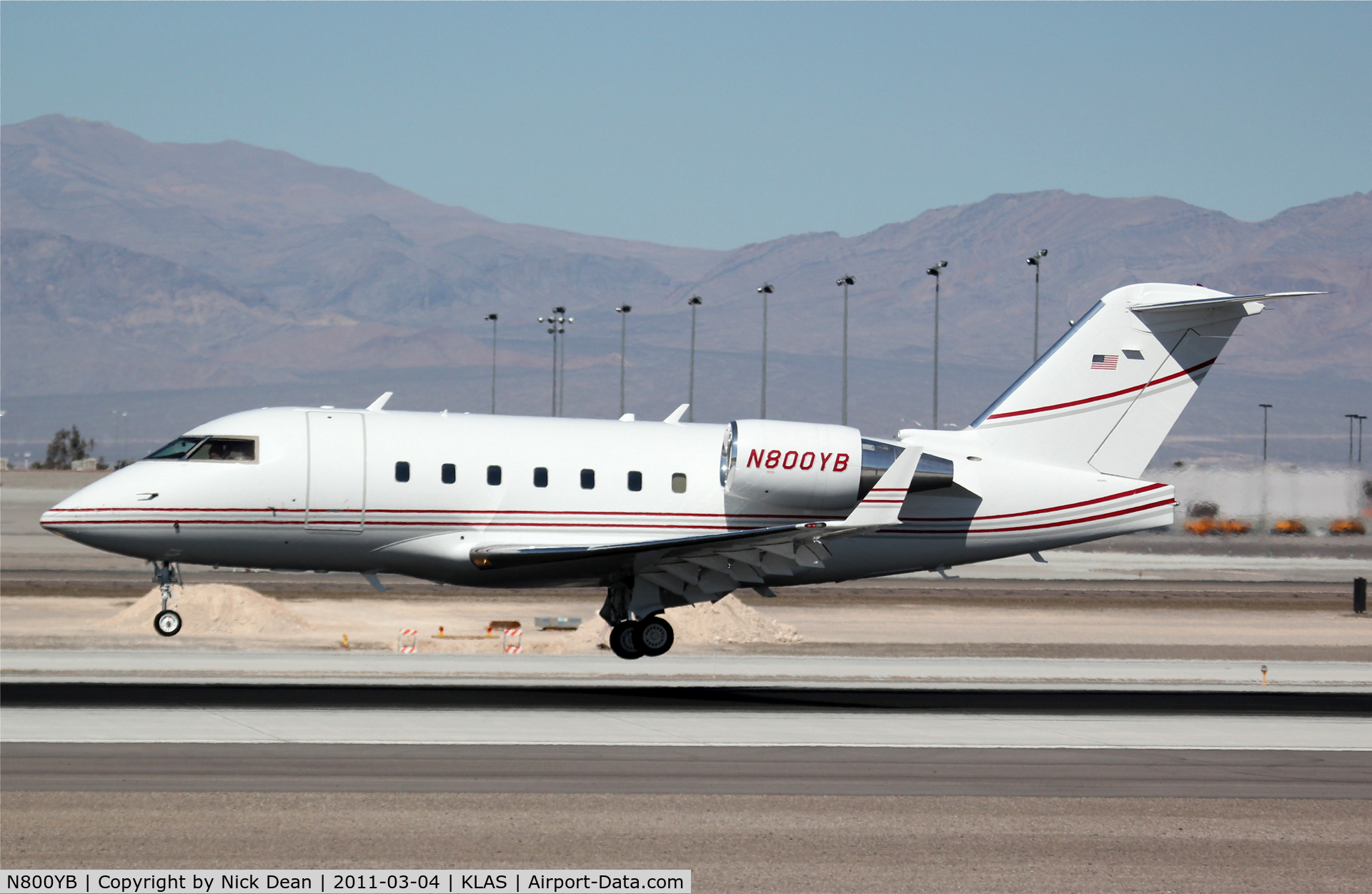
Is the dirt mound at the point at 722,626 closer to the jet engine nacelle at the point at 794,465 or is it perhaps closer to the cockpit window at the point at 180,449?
the jet engine nacelle at the point at 794,465

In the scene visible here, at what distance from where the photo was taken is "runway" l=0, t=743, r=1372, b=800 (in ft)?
60.1

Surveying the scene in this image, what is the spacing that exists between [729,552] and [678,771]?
845 cm

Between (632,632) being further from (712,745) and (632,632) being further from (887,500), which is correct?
(712,745)

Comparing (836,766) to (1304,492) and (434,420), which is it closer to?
(434,420)

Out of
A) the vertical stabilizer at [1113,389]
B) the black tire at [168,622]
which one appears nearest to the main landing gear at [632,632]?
the vertical stabilizer at [1113,389]

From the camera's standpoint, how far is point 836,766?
20125 millimetres

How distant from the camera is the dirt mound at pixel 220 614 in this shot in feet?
134

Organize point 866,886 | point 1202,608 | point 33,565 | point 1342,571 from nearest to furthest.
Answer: point 866,886, point 1202,608, point 33,565, point 1342,571

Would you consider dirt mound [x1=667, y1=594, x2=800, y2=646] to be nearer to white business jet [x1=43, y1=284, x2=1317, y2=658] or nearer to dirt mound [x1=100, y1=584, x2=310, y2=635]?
white business jet [x1=43, y1=284, x2=1317, y2=658]

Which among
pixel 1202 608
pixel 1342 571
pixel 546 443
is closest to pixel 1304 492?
pixel 1202 608

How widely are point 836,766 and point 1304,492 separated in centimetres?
4225

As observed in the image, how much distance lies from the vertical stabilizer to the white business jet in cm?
3

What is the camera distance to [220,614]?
1638 inches
